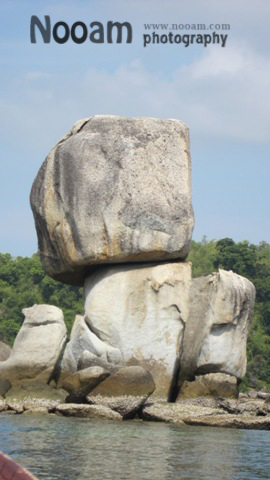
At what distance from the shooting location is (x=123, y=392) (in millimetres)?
20172

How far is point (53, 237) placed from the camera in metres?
23.0

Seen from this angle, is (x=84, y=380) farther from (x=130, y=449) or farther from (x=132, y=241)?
(x=130, y=449)

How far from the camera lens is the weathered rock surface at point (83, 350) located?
71.8 feet

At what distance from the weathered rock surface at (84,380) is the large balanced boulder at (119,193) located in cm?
296

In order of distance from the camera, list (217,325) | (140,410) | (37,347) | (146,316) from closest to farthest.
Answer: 1. (140,410)
2. (146,316)
3. (37,347)
4. (217,325)

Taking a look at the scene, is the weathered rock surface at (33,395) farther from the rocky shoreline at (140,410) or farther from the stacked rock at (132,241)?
the stacked rock at (132,241)

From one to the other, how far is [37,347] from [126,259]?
2.61 metres

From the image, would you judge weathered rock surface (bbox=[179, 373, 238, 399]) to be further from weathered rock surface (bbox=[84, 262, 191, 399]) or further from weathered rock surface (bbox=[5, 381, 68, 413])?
weathered rock surface (bbox=[5, 381, 68, 413])

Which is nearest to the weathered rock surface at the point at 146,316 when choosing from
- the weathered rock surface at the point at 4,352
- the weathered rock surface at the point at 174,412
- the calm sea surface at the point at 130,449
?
the weathered rock surface at the point at 174,412

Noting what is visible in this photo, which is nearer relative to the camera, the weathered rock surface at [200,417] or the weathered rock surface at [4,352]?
the weathered rock surface at [200,417]

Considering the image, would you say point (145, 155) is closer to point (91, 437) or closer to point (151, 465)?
point (91, 437)

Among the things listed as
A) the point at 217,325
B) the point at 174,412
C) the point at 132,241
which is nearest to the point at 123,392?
the point at 174,412

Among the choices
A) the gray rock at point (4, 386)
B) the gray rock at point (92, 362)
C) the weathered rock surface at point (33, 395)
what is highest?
the gray rock at point (92, 362)

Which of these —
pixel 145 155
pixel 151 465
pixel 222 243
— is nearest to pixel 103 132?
pixel 145 155
